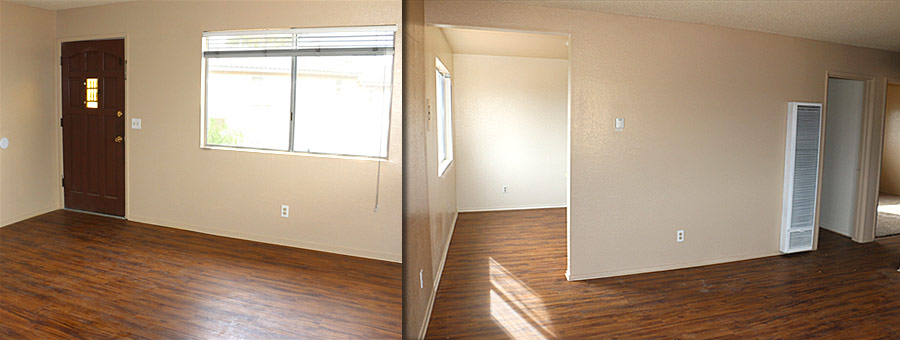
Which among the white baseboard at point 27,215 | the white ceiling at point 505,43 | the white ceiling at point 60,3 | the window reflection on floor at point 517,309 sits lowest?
the window reflection on floor at point 517,309

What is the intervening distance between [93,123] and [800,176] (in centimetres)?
470

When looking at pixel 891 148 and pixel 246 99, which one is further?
pixel 891 148

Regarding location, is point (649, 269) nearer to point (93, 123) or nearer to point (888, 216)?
point (93, 123)

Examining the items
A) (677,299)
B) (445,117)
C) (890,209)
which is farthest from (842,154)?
(445,117)

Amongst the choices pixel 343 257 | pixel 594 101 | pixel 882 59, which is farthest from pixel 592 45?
pixel 882 59

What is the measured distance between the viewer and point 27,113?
81cm

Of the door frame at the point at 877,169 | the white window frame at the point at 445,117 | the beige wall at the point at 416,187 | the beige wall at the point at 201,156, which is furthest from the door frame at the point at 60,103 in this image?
the door frame at the point at 877,169

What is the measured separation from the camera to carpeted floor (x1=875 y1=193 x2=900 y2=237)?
4820mm

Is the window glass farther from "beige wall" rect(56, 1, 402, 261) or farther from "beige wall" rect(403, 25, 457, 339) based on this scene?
"beige wall" rect(403, 25, 457, 339)

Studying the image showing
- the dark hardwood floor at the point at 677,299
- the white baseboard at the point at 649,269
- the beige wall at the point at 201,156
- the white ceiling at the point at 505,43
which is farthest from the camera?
the white ceiling at the point at 505,43

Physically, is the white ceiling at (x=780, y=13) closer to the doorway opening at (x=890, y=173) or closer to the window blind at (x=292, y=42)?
the doorway opening at (x=890, y=173)

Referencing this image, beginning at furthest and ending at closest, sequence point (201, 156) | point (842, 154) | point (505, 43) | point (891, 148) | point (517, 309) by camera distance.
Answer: point (891, 148) < point (505, 43) < point (842, 154) < point (517, 309) < point (201, 156)

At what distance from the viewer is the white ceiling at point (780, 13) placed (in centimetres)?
288

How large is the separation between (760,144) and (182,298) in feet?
13.6
